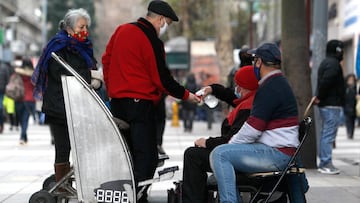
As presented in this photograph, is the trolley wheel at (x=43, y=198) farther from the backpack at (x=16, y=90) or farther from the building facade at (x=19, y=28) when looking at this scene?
the building facade at (x=19, y=28)

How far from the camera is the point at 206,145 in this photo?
5863 mm

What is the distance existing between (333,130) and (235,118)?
4275 millimetres

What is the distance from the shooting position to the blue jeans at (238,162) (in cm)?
552

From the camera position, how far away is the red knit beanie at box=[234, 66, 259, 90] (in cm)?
602

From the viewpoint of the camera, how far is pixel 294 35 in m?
10.2

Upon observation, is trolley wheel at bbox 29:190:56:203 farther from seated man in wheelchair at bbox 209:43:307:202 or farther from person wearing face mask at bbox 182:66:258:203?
seated man in wheelchair at bbox 209:43:307:202

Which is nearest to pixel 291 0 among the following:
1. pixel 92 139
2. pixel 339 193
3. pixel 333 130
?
pixel 333 130

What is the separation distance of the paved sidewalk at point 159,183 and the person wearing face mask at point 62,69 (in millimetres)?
1197

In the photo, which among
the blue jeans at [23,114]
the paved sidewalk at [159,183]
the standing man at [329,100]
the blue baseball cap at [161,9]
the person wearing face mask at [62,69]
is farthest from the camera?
the blue jeans at [23,114]

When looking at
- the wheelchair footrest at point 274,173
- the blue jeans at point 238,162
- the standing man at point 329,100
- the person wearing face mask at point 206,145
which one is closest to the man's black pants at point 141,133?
the person wearing face mask at point 206,145

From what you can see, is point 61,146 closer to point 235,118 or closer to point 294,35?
point 235,118

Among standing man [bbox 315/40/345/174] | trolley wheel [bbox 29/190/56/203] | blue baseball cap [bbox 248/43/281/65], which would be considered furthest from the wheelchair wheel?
standing man [bbox 315/40/345/174]

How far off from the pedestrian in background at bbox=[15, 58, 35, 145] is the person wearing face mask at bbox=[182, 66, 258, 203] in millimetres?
9370

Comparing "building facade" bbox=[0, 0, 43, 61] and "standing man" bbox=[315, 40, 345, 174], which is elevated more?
"building facade" bbox=[0, 0, 43, 61]
